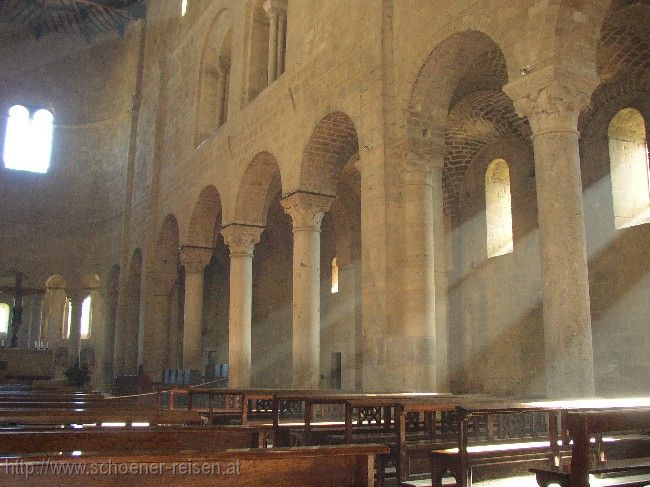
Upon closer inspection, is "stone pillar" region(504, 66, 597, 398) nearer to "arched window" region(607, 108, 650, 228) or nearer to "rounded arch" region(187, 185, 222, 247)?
"arched window" region(607, 108, 650, 228)

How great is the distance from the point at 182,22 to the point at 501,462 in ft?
63.6

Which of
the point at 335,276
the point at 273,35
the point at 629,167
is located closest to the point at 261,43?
the point at 273,35

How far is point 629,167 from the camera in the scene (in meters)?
12.0

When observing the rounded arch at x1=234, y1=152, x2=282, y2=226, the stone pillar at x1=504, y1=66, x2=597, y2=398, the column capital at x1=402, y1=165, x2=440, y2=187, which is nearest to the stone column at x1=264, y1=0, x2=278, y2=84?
the rounded arch at x1=234, y1=152, x2=282, y2=226

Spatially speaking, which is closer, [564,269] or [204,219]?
[564,269]

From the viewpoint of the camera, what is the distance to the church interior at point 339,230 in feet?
17.9

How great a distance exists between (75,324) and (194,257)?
387 inches

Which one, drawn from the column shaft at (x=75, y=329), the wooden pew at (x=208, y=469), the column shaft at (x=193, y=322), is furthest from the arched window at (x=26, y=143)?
the wooden pew at (x=208, y=469)

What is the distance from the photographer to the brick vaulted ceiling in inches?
1027

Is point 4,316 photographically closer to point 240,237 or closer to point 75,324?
point 75,324

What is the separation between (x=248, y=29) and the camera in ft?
53.0

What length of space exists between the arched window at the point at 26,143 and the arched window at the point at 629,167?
893 inches

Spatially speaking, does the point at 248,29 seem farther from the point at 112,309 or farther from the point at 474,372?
the point at 112,309

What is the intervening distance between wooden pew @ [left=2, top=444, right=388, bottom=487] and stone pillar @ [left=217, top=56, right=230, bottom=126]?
1691cm
